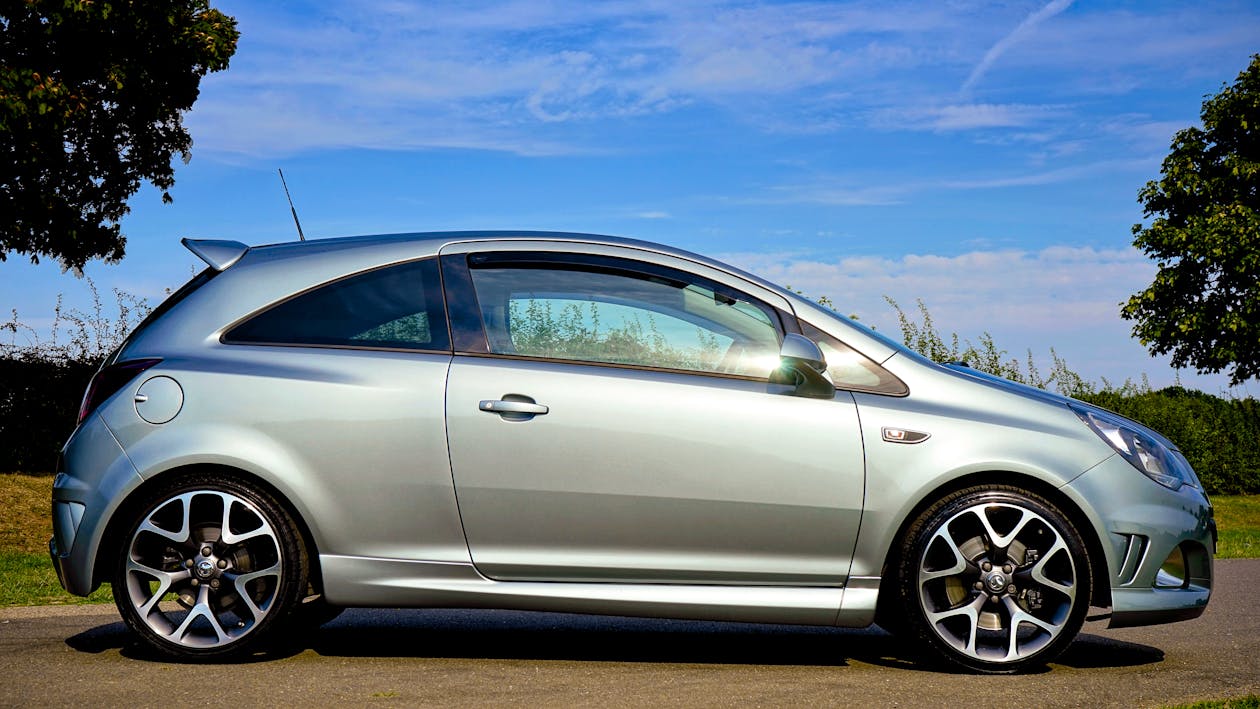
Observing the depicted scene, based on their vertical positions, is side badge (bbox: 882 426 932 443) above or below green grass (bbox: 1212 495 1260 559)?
above

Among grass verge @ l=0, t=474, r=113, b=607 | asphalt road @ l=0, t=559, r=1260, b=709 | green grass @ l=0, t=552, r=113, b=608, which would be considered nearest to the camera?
asphalt road @ l=0, t=559, r=1260, b=709

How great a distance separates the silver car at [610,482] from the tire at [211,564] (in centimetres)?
1

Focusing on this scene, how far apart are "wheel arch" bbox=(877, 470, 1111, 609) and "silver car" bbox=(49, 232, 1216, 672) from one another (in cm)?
1

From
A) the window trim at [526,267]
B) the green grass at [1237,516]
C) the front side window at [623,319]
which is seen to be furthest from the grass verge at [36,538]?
the front side window at [623,319]

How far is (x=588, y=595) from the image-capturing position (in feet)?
16.2

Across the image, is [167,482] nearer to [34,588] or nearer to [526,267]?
[526,267]

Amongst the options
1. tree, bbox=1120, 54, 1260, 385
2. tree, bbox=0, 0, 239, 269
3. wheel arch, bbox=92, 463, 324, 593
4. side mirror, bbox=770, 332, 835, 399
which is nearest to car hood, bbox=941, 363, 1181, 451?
side mirror, bbox=770, 332, 835, 399

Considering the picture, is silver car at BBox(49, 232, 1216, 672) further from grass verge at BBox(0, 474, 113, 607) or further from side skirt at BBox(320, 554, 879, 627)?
grass verge at BBox(0, 474, 113, 607)

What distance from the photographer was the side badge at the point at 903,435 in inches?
195

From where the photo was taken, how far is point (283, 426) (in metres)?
5.02

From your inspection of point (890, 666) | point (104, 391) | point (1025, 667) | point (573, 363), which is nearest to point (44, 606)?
point (104, 391)

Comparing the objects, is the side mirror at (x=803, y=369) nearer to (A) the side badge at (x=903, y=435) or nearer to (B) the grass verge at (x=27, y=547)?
(A) the side badge at (x=903, y=435)

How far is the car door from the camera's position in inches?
193

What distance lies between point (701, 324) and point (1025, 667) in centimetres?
200
